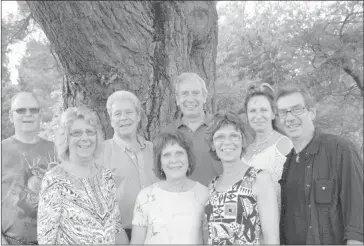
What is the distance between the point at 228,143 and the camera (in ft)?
9.98

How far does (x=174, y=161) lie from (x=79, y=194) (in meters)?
0.66

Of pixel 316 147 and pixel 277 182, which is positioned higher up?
pixel 316 147

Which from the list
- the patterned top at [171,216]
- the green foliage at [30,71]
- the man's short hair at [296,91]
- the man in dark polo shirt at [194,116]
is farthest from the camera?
the green foliage at [30,71]

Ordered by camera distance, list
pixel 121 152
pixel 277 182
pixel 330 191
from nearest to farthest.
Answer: pixel 330 191
pixel 277 182
pixel 121 152

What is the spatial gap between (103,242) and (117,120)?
1104 mm

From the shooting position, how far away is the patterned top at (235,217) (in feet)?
9.23

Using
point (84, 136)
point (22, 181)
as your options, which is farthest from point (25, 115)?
point (84, 136)

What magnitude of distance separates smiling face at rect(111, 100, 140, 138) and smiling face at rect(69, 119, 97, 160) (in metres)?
0.58

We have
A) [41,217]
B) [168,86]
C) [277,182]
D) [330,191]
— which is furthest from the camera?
[168,86]

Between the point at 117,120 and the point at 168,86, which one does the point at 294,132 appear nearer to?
the point at 117,120

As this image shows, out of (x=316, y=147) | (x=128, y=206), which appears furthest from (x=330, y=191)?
(x=128, y=206)

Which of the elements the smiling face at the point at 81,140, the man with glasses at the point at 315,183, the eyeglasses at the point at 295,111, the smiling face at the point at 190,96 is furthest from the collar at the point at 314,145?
the smiling face at the point at 81,140

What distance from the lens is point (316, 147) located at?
126 inches

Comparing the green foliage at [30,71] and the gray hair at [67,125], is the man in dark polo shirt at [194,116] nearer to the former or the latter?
the gray hair at [67,125]
